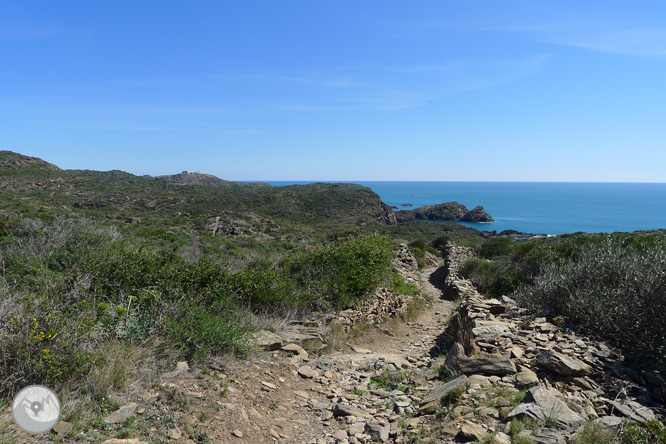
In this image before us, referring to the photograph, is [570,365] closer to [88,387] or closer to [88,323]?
[88,387]

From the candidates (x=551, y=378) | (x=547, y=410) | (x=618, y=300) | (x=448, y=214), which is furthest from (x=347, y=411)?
(x=448, y=214)

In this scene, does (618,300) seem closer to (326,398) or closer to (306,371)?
(326,398)

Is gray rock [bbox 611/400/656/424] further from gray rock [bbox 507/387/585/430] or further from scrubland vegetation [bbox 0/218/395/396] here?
scrubland vegetation [bbox 0/218/395/396]

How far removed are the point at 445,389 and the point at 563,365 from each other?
155cm

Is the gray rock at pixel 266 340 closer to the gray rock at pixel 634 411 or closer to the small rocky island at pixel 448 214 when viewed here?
the gray rock at pixel 634 411

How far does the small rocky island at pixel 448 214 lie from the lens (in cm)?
10088

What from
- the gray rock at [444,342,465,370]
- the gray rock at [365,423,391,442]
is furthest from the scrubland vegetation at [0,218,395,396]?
the gray rock at [444,342,465,370]

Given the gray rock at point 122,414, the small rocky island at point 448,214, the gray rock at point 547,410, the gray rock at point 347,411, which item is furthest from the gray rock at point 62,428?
the small rocky island at point 448,214

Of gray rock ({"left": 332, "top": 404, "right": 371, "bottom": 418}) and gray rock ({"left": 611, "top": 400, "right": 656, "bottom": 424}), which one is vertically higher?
gray rock ({"left": 611, "top": 400, "right": 656, "bottom": 424})

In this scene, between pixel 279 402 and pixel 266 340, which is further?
pixel 266 340

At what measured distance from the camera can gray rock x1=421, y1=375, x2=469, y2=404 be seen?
4434 millimetres

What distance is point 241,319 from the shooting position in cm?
634

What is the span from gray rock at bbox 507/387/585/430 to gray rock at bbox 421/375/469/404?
2.62 ft

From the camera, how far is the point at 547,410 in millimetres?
3574
